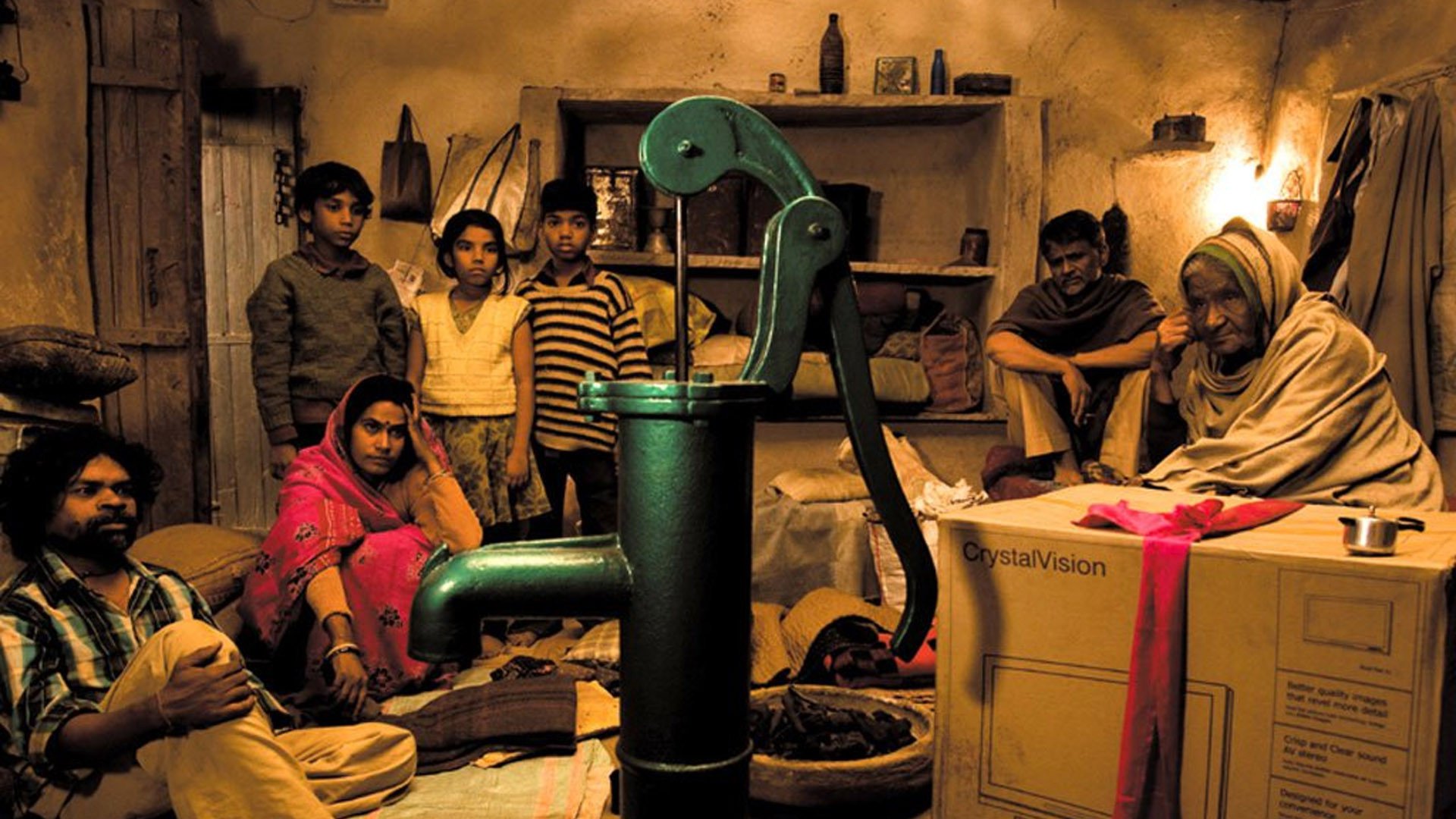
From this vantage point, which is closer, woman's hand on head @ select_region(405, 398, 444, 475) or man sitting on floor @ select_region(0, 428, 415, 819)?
man sitting on floor @ select_region(0, 428, 415, 819)

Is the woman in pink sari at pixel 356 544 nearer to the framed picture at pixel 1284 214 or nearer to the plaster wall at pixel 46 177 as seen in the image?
the plaster wall at pixel 46 177

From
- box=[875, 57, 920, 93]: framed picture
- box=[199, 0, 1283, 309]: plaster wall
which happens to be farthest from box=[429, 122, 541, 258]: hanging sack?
box=[875, 57, 920, 93]: framed picture

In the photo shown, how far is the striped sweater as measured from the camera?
12.4 feet

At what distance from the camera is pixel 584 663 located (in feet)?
10.8

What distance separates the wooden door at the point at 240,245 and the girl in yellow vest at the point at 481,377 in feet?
5.10

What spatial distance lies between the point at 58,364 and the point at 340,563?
3.15ft

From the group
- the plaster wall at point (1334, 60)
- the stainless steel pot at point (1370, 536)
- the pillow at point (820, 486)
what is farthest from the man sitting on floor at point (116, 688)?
the plaster wall at point (1334, 60)

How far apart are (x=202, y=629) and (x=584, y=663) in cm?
148

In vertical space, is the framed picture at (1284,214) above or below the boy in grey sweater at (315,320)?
above

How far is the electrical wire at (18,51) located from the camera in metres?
3.30

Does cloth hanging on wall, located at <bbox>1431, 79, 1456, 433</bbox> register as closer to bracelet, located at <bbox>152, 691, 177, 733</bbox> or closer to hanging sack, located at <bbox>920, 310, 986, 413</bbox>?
hanging sack, located at <bbox>920, 310, 986, 413</bbox>

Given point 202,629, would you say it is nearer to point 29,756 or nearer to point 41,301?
point 29,756

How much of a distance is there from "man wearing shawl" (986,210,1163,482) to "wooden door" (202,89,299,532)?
3.44 meters

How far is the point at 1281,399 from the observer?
2.33 meters
